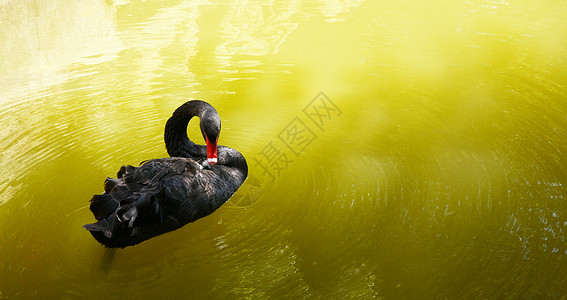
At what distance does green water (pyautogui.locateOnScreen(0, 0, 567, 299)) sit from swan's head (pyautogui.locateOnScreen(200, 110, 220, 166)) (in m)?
0.37

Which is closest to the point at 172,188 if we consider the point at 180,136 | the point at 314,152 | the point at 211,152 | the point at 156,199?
the point at 156,199

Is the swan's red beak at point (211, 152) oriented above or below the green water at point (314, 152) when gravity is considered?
above

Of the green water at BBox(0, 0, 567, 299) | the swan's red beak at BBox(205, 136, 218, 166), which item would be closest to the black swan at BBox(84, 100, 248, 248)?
the swan's red beak at BBox(205, 136, 218, 166)

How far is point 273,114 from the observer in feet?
13.6

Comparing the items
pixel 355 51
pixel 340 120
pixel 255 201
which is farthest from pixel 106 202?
pixel 355 51

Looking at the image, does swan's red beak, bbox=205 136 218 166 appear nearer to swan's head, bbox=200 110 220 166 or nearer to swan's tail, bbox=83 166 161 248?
swan's head, bbox=200 110 220 166

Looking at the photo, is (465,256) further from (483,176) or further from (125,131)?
(125,131)

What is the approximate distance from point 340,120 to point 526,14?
427cm

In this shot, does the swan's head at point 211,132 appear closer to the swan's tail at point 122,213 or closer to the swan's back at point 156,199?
the swan's back at point 156,199

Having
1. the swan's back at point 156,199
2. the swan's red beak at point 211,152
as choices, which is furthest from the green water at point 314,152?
the swan's red beak at point 211,152

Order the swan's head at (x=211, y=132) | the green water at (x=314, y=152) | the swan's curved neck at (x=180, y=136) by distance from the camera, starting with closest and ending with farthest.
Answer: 1. the green water at (x=314, y=152)
2. the swan's head at (x=211, y=132)
3. the swan's curved neck at (x=180, y=136)

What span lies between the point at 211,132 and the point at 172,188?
0.39 m

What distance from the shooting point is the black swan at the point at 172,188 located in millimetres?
2521

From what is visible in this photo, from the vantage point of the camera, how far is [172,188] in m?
2.74
